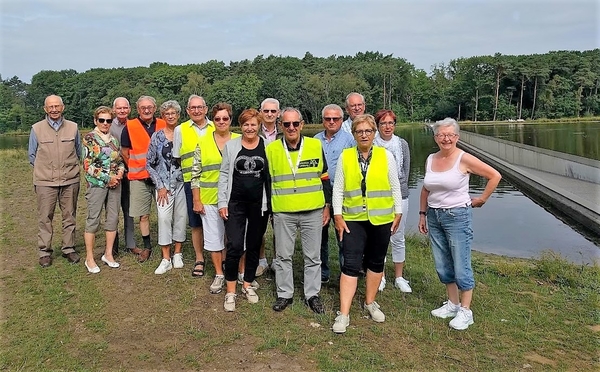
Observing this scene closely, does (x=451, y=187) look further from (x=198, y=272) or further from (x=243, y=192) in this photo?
(x=198, y=272)

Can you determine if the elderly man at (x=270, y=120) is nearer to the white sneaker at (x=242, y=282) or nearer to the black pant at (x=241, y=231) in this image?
the white sneaker at (x=242, y=282)

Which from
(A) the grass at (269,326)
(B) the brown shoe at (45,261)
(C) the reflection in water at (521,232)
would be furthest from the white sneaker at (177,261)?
(C) the reflection in water at (521,232)

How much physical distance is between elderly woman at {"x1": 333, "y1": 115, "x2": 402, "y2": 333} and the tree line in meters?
66.5

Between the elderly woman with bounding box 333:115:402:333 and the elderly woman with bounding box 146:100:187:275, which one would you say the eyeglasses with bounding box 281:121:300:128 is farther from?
the elderly woman with bounding box 146:100:187:275

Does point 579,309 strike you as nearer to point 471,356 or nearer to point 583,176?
point 471,356

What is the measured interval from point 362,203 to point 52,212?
3806 mm

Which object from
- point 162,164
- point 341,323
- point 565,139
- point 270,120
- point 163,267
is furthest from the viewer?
point 565,139

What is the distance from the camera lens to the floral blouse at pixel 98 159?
510cm

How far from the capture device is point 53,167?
17.1 feet

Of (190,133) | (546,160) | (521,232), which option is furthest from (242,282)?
(546,160)

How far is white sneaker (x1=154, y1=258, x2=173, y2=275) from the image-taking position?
16.4 ft

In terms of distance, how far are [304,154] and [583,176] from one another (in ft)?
40.1

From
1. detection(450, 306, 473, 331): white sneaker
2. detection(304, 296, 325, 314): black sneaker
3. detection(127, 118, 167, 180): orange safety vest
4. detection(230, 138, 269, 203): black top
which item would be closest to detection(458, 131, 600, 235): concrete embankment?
detection(450, 306, 473, 331): white sneaker

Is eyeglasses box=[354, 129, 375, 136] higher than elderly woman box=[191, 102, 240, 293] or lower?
higher
